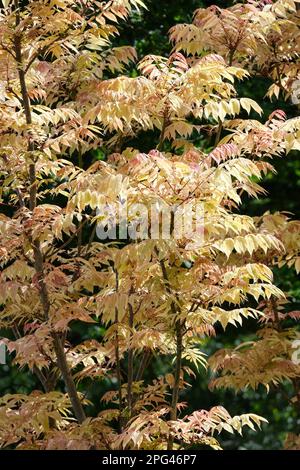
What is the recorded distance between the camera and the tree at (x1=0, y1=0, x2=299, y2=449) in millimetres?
3643

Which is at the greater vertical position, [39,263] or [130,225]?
[130,225]

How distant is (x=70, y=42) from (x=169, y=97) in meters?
0.90

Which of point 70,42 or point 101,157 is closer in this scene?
point 70,42

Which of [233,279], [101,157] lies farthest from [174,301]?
[101,157]

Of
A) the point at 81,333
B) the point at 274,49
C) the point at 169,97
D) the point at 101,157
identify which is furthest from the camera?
the point at 81,333

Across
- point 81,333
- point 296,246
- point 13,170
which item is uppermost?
→ point 13,170

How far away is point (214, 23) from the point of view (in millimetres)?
4324

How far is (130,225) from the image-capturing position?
376cm

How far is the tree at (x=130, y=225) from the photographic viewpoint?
12.0 feet

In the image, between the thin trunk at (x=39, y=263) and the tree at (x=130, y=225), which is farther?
the thin trunk at (x=39, y=263)

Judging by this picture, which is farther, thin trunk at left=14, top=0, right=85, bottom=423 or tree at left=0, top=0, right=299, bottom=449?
thin trunk at left=14, top=0, right=85, bottom=423

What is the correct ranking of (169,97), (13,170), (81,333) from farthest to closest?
(81,333) → (13,170) → (169,97)

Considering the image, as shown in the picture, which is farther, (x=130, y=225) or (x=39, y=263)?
(x=39, y=263)

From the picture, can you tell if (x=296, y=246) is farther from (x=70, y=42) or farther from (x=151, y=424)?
(x=70, y=42)
